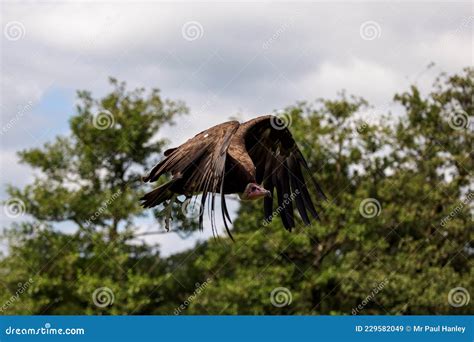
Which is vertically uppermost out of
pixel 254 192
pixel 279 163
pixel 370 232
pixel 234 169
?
pixel 370 232

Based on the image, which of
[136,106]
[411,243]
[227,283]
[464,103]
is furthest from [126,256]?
[464,103]

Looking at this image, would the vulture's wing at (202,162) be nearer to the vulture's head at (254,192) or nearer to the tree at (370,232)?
the vulture's head at (254,192)

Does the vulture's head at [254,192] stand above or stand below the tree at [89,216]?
below

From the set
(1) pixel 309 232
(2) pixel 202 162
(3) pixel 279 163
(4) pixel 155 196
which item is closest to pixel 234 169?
(2) pixel 202 162

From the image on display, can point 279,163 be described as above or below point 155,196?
above

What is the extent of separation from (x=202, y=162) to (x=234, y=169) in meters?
0.42

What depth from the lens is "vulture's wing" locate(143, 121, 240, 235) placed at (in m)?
10.2

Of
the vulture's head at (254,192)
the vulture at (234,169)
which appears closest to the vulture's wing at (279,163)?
the vulture at (234,169)

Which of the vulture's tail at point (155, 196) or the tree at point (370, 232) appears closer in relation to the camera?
the vulture's tail at point (155, 196)

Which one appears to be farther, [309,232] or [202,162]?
[309,232]

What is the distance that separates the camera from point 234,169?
10.8 m

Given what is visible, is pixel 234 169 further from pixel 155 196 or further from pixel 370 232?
pixel 370 232

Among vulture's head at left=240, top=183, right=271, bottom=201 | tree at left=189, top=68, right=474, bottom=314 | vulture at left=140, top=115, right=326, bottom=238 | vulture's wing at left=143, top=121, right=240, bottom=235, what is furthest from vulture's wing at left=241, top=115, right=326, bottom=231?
tree at left=189, top=68, right=474, bottom=314

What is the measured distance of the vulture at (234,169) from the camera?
1038 cm
